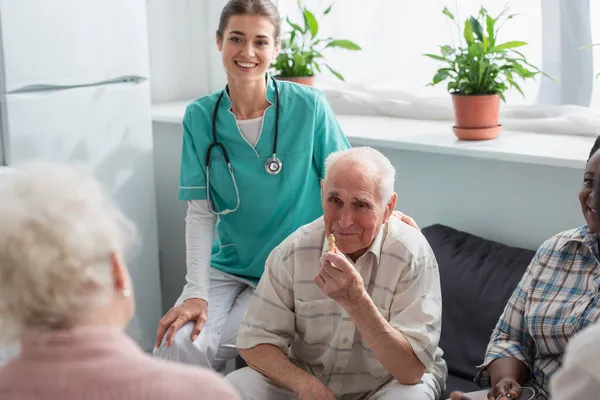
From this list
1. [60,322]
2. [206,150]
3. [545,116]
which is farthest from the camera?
[545,116]

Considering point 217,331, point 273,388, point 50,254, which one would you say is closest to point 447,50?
point 217,331

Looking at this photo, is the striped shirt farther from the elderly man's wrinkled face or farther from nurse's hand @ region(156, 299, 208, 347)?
nurse's hand @ region(156, 299, 208, 347)

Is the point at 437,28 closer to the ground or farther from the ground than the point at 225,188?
farther from the ground

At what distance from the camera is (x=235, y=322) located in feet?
8.05

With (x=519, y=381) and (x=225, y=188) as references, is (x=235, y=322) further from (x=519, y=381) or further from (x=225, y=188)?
(x=519, y=381)

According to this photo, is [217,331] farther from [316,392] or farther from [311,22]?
[311,22]

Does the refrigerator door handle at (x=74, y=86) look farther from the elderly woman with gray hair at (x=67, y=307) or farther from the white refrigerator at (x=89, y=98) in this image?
the elderly woman with gray hair at (x=67, y=307)

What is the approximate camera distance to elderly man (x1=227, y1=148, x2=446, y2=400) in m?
1.91

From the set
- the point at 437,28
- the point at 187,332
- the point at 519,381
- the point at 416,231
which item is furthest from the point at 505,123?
the point at 187,332

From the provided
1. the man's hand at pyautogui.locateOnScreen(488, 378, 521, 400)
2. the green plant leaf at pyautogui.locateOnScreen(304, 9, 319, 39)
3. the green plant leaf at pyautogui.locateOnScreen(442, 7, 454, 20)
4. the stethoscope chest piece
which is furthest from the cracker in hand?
the green plant leaf at pyautogui.locateOnScreen(304, 9, 319, 39)

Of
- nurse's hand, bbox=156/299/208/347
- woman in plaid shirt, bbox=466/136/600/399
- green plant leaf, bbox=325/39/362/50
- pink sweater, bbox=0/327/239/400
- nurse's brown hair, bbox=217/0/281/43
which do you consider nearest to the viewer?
pink sweater, bbox=0/327/239/400

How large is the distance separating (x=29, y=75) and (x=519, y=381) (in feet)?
5.57

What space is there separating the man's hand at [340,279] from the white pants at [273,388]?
27cm

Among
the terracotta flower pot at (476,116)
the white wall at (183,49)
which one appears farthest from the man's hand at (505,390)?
the white wall at (183,49)
